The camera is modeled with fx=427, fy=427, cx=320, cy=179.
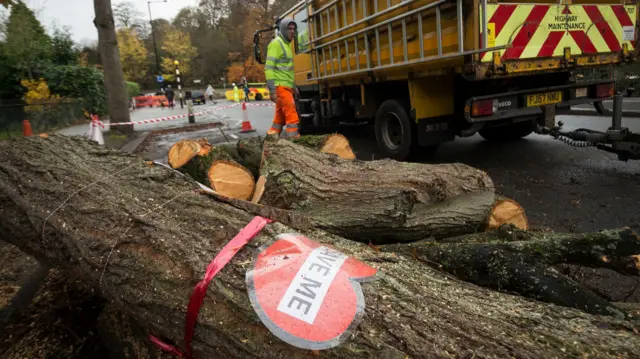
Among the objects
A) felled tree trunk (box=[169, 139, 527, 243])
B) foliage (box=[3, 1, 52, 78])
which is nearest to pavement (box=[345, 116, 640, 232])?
felled tree trunk (box=[169, 139, 527, 243])

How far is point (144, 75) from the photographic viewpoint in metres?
56.4

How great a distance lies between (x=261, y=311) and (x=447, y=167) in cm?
209

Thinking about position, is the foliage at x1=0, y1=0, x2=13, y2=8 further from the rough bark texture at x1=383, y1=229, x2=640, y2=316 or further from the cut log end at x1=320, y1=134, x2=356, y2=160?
the rough bark texture at x1=383, y1=229, x2=640, y2=316

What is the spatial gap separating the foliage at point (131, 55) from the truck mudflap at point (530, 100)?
5299 cm

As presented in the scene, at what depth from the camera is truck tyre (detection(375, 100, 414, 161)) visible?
591cm

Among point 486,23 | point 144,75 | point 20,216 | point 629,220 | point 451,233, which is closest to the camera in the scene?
point 20,216

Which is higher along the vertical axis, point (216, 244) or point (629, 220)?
point (216, 244)

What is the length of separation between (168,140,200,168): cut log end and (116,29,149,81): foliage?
52484 millimetres

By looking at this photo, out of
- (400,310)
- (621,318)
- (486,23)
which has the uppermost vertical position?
(486,23)

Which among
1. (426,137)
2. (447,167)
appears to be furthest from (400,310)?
(426,137)

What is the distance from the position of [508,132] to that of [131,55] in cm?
5376

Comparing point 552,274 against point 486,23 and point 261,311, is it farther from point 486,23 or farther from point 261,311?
point 486,23

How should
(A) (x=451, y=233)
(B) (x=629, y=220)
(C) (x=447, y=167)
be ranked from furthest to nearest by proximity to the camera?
(B) (x=629, y=220) < (C) (x=447, y=167) < (A) (x=451, y=233)

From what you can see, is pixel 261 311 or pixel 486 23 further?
pixel 486 23
